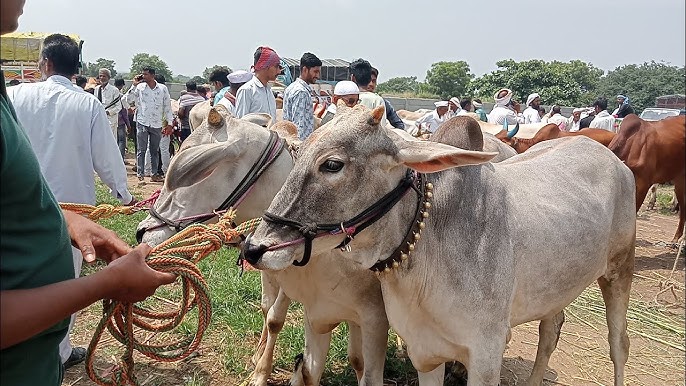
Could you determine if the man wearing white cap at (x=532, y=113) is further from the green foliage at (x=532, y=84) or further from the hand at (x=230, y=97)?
the green foliage at (x=532, y=84)

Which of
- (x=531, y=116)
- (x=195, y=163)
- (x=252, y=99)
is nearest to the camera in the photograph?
(x=195, y=163)

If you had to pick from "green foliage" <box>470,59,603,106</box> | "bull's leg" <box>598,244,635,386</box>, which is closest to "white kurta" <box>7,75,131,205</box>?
"bull's leg" <box>598,244,635,386</box>

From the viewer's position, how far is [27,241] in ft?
4.65

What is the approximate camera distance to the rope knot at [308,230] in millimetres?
2203

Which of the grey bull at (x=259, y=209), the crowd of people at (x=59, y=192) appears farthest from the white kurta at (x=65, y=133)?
the grey bull at (x=259, y=209)

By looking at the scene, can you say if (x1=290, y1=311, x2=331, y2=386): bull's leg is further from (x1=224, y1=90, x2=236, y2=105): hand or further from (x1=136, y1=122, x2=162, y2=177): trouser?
(x1=136, y1=122, x2=162, y2=177): trouser

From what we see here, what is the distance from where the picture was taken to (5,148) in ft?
4.31

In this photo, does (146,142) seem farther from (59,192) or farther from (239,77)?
(59,192)

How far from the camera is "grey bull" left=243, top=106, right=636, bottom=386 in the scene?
2.25 meters

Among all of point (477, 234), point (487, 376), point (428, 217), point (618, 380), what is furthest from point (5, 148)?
point (618, 380)

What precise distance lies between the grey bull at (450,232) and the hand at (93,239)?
48cm

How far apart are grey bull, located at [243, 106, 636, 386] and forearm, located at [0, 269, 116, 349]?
0.81 meters

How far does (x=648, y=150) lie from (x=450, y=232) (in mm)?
6492

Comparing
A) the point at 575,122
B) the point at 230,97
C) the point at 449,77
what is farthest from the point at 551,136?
the point at 449,77
